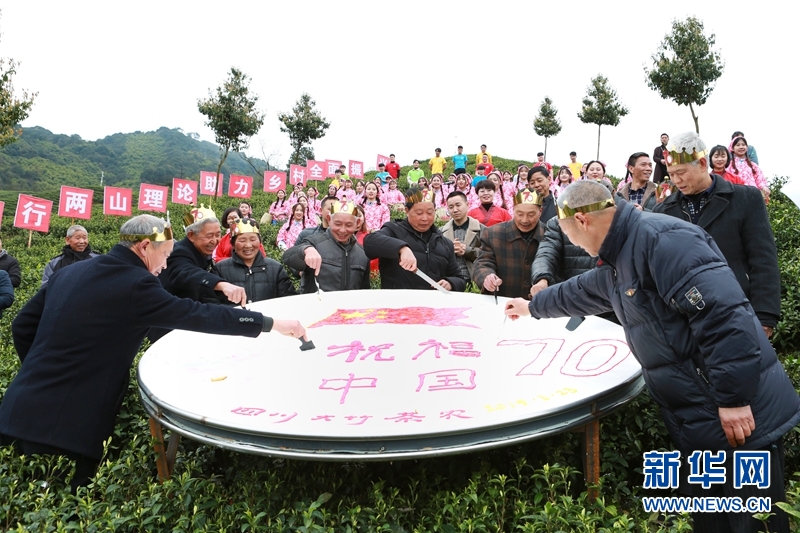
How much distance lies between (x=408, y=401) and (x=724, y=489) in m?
1.34

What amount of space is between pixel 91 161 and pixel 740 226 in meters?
70.0

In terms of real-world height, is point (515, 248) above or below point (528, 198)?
below

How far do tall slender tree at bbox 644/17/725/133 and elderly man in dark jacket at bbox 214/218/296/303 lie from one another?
67.7 ft

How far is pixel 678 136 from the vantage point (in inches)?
123

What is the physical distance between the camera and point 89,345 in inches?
111

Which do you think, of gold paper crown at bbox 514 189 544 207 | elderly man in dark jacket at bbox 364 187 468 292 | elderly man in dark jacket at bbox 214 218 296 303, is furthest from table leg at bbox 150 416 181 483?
gold paper crown at bbox 514 189 544 207

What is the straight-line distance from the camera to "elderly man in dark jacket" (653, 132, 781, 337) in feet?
10.2

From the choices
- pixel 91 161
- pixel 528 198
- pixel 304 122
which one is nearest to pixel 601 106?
pixel 304 122

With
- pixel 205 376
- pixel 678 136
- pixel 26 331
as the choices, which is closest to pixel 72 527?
pixel 205 376

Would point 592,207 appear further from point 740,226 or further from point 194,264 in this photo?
point 194,264

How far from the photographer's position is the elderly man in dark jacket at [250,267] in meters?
4.77

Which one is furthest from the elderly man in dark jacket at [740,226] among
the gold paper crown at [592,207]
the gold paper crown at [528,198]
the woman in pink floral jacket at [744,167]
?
the woman in pink floral jacket at [744,167]

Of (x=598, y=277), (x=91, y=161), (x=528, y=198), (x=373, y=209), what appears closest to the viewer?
(x=598, y=277)

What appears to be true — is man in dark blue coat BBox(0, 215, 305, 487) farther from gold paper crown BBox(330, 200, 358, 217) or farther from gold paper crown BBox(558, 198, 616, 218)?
gold paper crown BBox(330, 200, 358, 217)
